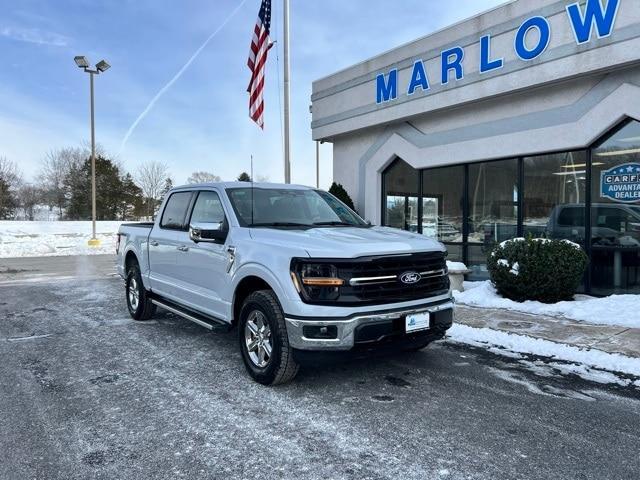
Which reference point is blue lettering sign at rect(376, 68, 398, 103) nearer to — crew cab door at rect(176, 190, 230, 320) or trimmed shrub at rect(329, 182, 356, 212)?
trimmed shrub at rect(329, 182, 356, 212)

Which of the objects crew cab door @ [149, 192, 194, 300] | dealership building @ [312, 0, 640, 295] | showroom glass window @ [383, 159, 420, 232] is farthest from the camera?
showroom glass window @ [383, 159, 420, 232]

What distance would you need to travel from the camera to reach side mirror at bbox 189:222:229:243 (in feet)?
16.0

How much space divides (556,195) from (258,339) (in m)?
7.34

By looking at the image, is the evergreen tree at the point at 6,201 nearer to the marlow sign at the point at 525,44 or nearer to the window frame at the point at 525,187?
the window frame at the point at 525,187

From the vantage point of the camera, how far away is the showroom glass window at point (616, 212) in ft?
27.4

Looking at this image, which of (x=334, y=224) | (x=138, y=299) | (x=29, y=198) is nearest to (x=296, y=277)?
(x=334, y=224)

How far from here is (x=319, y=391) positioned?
4.36m

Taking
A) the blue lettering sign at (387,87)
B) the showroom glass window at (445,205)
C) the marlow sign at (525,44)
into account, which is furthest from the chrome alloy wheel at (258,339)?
the blue lettering sign at (387,87)

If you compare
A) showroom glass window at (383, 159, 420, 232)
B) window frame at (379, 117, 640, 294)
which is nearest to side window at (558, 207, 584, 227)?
window frame at (379, 117, 640, 294)

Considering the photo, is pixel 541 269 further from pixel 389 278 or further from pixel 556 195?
pixel 389 278

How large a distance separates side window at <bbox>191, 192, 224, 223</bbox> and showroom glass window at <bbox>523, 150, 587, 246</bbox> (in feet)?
20.9

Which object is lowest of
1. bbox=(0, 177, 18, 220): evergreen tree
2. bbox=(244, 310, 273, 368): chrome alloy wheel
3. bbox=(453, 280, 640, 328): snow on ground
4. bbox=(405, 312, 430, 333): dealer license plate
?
bbox=(453, 280, 640, 328): snow on ground

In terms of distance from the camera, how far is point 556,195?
945 cm

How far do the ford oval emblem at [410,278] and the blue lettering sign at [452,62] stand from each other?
7.17m
